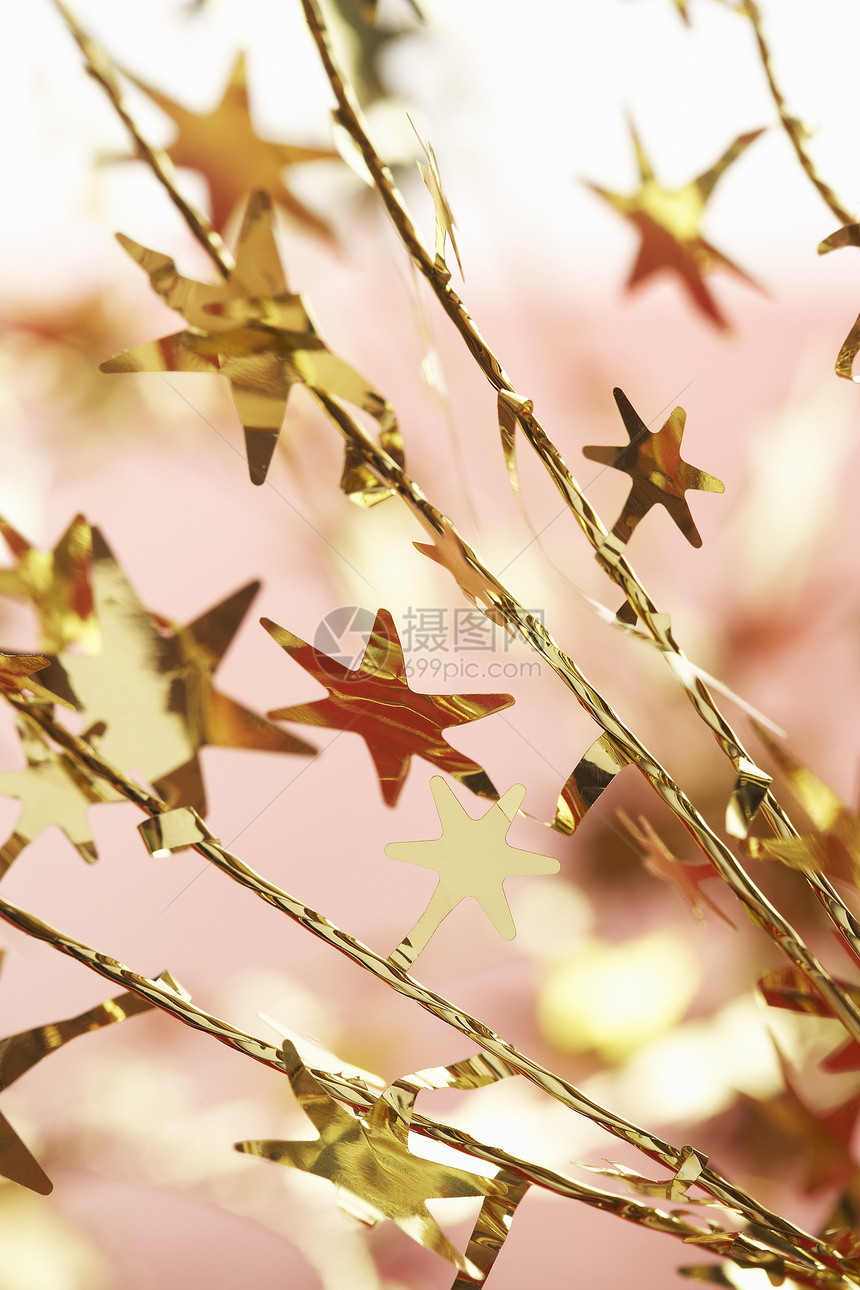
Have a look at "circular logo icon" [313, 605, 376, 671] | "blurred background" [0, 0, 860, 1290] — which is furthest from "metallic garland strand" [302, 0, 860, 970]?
"blurred background" [0, 0, 860, 1290]

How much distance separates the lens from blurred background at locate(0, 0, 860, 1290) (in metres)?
0.47

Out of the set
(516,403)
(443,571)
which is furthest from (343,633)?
(443,571)

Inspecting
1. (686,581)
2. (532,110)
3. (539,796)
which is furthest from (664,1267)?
(532,110)

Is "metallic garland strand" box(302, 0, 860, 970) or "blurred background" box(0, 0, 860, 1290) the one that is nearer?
"metallic garland strand" box(302, 0, 860, 970)

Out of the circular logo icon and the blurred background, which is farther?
the blurred background

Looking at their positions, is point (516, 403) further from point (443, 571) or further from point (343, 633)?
point (443, 571)

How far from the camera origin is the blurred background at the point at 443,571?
47cm

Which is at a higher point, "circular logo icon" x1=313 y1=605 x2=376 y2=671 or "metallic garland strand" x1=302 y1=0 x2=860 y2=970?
"metallic garland strand" x1=302 y1=0 x2=860 y2=970

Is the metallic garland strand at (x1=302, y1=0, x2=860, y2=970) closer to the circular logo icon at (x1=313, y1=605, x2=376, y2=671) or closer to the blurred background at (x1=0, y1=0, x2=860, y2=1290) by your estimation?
the circular logo icon at (x1=313, y1=605, x2=376, y2=671)

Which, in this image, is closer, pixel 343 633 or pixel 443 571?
pixel 343 633

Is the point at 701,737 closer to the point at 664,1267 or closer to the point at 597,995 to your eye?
the point at 597,995

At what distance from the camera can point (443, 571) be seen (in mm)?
527

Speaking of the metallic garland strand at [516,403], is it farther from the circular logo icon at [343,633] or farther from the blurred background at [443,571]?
the blurred background at [443,571]

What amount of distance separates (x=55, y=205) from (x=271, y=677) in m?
0.28
